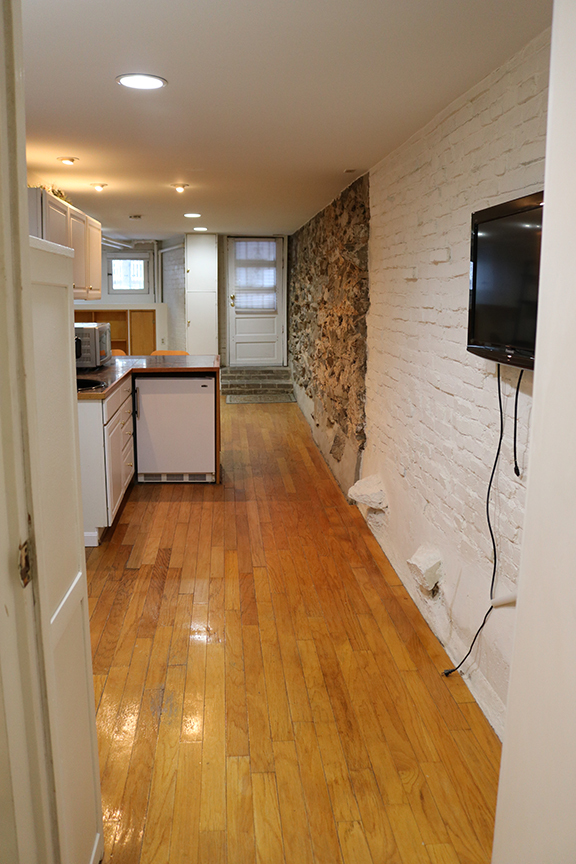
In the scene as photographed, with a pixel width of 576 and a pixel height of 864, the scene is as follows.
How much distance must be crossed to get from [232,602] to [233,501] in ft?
5.56

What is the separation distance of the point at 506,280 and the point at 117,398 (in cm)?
303

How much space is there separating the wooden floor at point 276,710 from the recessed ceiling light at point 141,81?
7.81ft

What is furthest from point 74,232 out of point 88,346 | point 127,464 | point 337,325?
point 337,325

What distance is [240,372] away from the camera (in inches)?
401

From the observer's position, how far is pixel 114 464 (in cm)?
445

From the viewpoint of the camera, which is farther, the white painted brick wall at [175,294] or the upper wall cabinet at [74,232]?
the white painted brick wall at [175,294]

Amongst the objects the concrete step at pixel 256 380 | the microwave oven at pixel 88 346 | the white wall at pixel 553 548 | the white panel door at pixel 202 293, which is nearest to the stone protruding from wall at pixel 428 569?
the white wall at pixel 553 548

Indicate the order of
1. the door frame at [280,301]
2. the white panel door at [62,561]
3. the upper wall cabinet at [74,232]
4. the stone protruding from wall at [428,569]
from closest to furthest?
the white panel door at [62,561], the stone protruding from wall at [428,569], the upper wall cabinet at [74,232], the door frame at [280,301]

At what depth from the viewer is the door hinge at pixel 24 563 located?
122 cm

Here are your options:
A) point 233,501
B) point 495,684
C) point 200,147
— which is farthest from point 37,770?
point 233,501

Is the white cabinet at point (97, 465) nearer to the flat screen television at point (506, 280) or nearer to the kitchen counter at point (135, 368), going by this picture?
the kitchen counter at point (135, 368)

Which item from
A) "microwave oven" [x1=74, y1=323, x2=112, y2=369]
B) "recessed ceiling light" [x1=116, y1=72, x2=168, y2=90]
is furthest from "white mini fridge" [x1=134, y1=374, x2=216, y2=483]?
"recessed ceiling light" [x1=116, y1=72, x2=168, y2=90]

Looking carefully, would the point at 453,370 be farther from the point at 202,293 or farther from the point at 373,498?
the point at 202,293

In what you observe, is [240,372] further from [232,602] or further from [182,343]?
[232,602]
